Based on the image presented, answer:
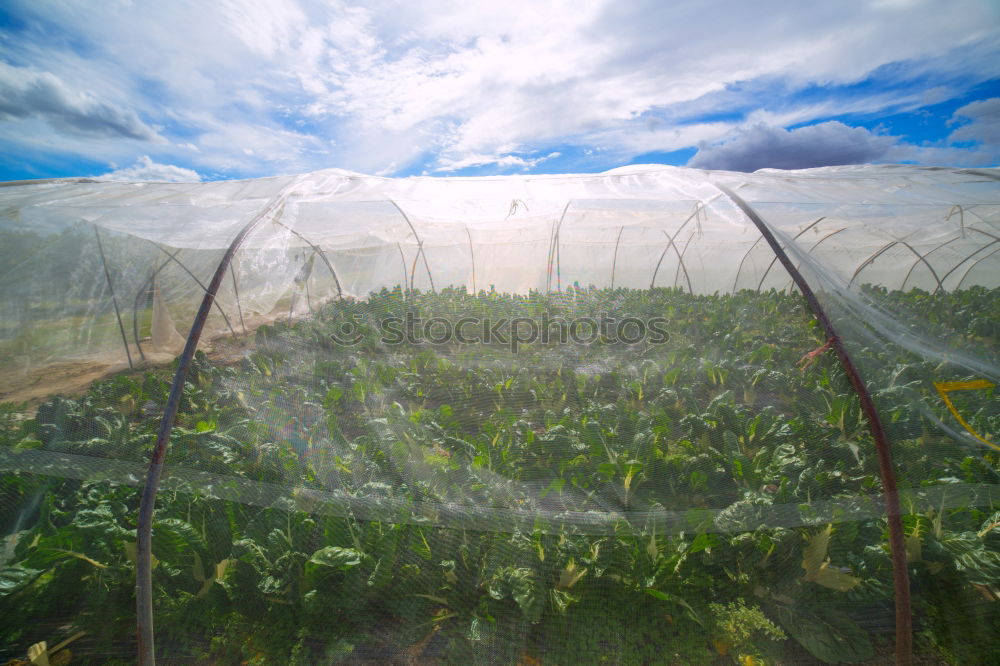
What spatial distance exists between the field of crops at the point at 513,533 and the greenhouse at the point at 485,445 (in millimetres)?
14

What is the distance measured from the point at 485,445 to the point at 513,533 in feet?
2.44

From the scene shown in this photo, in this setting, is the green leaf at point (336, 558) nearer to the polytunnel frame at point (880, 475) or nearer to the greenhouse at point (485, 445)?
the greenhouse at point (485, 445)

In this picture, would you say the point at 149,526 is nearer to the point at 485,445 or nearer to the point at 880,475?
the point at 485,445

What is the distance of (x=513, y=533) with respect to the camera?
83.1 inches

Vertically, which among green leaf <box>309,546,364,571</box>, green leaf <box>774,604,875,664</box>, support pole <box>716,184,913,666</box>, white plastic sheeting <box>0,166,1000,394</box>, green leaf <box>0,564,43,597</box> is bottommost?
green leaf <box>774,604,875,664</box>

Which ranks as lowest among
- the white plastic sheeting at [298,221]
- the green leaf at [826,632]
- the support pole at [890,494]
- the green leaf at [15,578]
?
the green leaf at [826,632]

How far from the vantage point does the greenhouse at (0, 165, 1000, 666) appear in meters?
1.90

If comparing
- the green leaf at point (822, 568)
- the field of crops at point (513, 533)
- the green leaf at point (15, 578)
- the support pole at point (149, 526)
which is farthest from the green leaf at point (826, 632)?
the green leaf at point (15, 578)

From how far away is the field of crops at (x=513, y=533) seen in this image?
1.87 metres

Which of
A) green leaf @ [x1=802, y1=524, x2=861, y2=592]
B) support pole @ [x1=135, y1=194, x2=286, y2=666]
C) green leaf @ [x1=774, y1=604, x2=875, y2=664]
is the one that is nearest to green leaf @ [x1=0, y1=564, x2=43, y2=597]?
support pole @ [x1=135, y1=194, x2=286, y2=666]

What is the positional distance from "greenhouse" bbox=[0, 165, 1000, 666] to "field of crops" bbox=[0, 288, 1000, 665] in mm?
14

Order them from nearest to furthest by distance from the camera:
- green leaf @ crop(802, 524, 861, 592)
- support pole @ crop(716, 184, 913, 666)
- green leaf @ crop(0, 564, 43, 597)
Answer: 1. support pole @ crop(716, 184, 913, 666)
2. green leaf @ crop(0, 564, 43, 597)
3. green leaf @ crop(802, 524, 861, 592)

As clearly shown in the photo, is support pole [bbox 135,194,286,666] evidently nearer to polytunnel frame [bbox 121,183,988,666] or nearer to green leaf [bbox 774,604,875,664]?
polytunnel frame [bbox 121,183,988,666]

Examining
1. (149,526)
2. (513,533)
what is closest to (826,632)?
(513,533)
